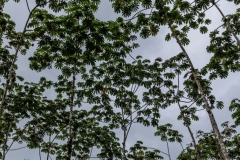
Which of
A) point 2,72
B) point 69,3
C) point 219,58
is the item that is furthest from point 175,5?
point 2,72

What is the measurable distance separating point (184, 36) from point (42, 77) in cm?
900

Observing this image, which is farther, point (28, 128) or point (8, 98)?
point (28, 128)

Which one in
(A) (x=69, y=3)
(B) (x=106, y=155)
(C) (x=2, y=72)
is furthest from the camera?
(B) (x=106, y=155)

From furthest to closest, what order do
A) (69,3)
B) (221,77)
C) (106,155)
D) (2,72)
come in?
(106,155)
(221,77)
(2,72)
(69,3)

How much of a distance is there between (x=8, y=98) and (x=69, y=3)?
20.5 feet

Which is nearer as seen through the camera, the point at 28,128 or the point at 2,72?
the point at 2,72

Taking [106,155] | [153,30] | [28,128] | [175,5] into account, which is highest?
[175,5]

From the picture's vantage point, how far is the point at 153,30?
11266 millimetres

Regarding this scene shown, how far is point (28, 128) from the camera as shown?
15.5 m

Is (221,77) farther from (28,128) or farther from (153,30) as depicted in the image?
(28,128)

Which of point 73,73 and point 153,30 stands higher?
point 73,73

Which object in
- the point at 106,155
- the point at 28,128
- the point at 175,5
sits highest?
the point at 175,5

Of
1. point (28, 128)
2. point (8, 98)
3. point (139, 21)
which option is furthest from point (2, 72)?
point (139, 21)

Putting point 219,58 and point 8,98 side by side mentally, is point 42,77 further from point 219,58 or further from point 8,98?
point 219,58
